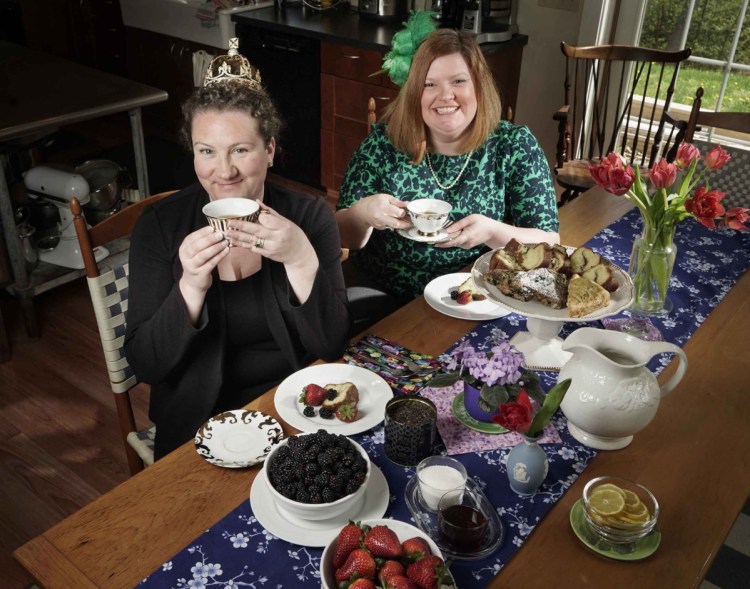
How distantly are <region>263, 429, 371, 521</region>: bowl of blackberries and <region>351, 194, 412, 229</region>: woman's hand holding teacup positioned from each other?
2.53 feet

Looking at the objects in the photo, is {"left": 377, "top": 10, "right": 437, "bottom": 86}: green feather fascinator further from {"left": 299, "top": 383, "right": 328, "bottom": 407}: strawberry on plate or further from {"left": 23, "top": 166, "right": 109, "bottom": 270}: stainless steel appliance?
{"left": 23, "top": 166, "right": 109, "bottom": 270}: stainless steel appliance

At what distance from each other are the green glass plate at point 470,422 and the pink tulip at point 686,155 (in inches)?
30.8

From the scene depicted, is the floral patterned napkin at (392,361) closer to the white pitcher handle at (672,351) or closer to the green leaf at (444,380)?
the green leaf at (444,380)

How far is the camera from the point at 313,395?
4.42 feet

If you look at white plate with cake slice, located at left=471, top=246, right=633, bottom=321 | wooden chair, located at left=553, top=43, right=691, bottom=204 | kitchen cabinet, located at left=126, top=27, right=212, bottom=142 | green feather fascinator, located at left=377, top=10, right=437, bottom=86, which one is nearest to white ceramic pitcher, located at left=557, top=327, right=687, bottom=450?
white plate with cake slice, located at left=471, top=246, right=633, bottom=321

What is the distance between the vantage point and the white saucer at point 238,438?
123 centimetres

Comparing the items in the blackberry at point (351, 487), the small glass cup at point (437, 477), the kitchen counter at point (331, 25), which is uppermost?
the kitchen counter at point (331, 25)

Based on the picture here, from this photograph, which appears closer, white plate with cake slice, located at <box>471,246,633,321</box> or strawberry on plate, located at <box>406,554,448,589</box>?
strawberry on plate, located at <box>406,554,448,589</box>

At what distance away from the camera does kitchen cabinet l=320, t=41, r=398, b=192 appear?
3.76m

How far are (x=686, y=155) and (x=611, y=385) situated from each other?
70cm

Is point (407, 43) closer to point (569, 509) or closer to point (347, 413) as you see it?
point (347, 413)

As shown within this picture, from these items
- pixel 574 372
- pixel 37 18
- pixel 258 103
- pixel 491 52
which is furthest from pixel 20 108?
pixel 37 18

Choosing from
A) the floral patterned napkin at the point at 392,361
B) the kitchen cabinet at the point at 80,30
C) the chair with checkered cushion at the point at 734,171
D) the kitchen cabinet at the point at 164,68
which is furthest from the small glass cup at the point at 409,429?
the kitchen cabinet at the point at 80,30

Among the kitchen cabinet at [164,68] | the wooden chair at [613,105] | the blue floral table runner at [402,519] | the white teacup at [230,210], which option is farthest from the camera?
the kitchen cabinet at [164,68]
